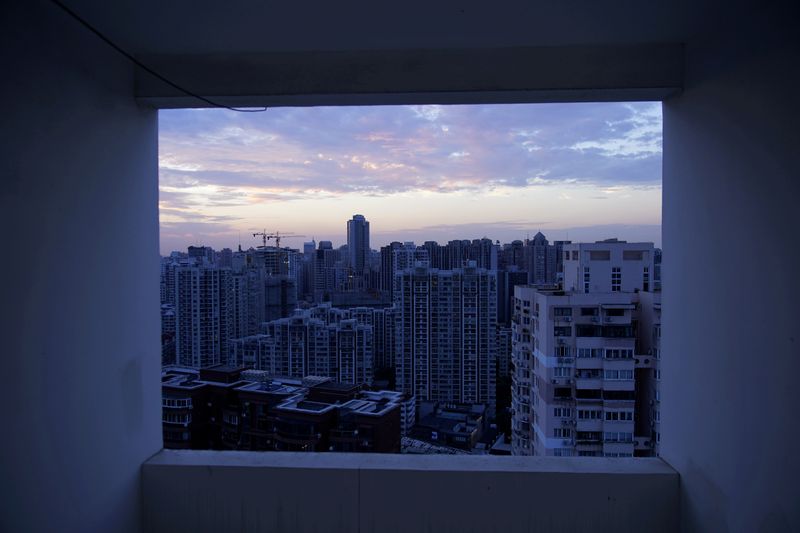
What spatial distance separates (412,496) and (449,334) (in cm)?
843

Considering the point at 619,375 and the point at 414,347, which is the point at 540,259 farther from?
the point at 619,375

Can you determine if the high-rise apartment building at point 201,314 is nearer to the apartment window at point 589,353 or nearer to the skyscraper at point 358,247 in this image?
the apartment window at point 589,353

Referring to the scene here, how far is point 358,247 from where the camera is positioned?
10.5 meters

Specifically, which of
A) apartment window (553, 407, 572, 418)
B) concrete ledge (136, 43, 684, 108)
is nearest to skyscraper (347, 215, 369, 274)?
apartment window (553, 407, 572, 418)

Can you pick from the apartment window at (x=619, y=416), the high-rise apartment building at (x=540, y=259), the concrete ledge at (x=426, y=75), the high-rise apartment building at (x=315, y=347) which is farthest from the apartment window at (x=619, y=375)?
the high-rise apartment building at (x=315, y=347)

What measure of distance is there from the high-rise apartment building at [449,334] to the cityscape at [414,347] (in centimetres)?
3

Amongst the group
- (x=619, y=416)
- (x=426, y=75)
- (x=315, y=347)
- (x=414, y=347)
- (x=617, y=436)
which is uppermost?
(x=426, y=75)

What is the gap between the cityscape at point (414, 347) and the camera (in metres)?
2.46

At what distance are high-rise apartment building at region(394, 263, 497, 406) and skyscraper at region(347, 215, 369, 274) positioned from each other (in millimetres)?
1261

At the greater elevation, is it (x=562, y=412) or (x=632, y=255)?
(x=632, y=255)
